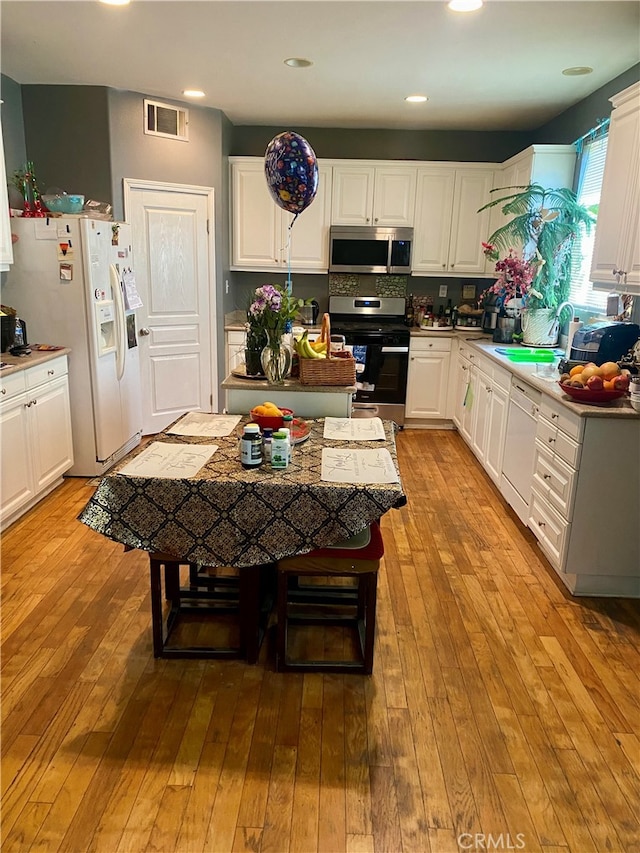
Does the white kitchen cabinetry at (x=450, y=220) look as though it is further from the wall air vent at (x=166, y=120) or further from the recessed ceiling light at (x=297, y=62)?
the wall air vent at (x=166, y=120)

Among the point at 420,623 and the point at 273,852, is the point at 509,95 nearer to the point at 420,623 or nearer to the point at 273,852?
the point at 420,623

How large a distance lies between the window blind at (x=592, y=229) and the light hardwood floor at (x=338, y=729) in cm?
222

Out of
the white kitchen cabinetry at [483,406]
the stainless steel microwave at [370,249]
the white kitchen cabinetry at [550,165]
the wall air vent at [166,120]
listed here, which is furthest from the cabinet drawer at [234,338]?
the white kitchen cabinetry at [550,165]

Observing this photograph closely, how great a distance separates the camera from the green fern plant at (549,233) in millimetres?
4309

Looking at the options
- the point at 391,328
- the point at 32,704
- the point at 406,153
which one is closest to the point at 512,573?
the point at 32,704

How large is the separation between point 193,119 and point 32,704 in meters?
4.45

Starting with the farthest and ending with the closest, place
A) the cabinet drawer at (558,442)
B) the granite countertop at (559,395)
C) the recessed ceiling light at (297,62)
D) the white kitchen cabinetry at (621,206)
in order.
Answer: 1. the recessed ceiling light at (297,62)
2. the white kitchen cabinetry at (621,206)
3. the cabinet drawer at (558,442)
4. the granite countertop at (559,395)

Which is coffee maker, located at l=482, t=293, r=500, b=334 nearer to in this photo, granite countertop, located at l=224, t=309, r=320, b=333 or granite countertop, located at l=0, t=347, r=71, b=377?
granite countertop, located at l=224, t=309, r=320, b=333

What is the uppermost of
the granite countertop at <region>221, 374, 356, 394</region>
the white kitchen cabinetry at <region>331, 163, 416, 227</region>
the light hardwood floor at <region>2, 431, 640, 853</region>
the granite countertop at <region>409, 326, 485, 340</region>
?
the white kitchen cabinetry at <region>331, 163, 416, 227</region>

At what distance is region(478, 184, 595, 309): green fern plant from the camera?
4.31 meters

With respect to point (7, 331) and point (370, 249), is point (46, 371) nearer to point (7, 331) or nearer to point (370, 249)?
point (7, 331)

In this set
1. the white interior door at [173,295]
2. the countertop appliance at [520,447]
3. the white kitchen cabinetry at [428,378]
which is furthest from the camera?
the white kitchen cabinetry at [428,378]

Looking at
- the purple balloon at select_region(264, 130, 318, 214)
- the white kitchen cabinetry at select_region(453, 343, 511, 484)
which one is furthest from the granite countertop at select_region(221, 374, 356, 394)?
the white kitchen cabinetry at select_region(453, 343, 511, 484)

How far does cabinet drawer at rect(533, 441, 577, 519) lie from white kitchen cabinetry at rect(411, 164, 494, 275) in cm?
284
